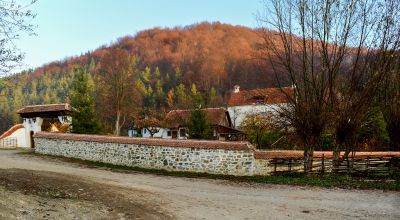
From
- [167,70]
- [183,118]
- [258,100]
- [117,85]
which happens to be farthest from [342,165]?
[167,70]

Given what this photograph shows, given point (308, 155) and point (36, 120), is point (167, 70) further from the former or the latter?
point (308, 155)

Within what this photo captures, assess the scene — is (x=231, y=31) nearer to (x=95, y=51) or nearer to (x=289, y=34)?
(x=95, y=51)

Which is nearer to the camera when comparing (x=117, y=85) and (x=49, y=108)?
(x=117, y=85)

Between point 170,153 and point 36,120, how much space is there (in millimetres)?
25148

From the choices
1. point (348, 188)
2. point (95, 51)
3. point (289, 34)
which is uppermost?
point (95, 51)

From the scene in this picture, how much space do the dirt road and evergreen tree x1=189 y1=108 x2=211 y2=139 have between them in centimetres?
1398

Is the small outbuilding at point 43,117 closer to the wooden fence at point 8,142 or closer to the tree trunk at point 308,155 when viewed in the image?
the wooden fence at point 8,142

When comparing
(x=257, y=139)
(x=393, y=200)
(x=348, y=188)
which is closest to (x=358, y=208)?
(x=393, y=200)

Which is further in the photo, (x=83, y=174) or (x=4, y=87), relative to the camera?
(x=83, y=174)

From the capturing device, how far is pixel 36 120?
38906mm

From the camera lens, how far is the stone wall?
59.7 ft

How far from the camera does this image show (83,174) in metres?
17.5

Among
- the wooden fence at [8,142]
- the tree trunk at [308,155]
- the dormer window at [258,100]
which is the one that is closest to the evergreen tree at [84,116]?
the wooden fence at [8,142]

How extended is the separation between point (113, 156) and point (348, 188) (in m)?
12.8
